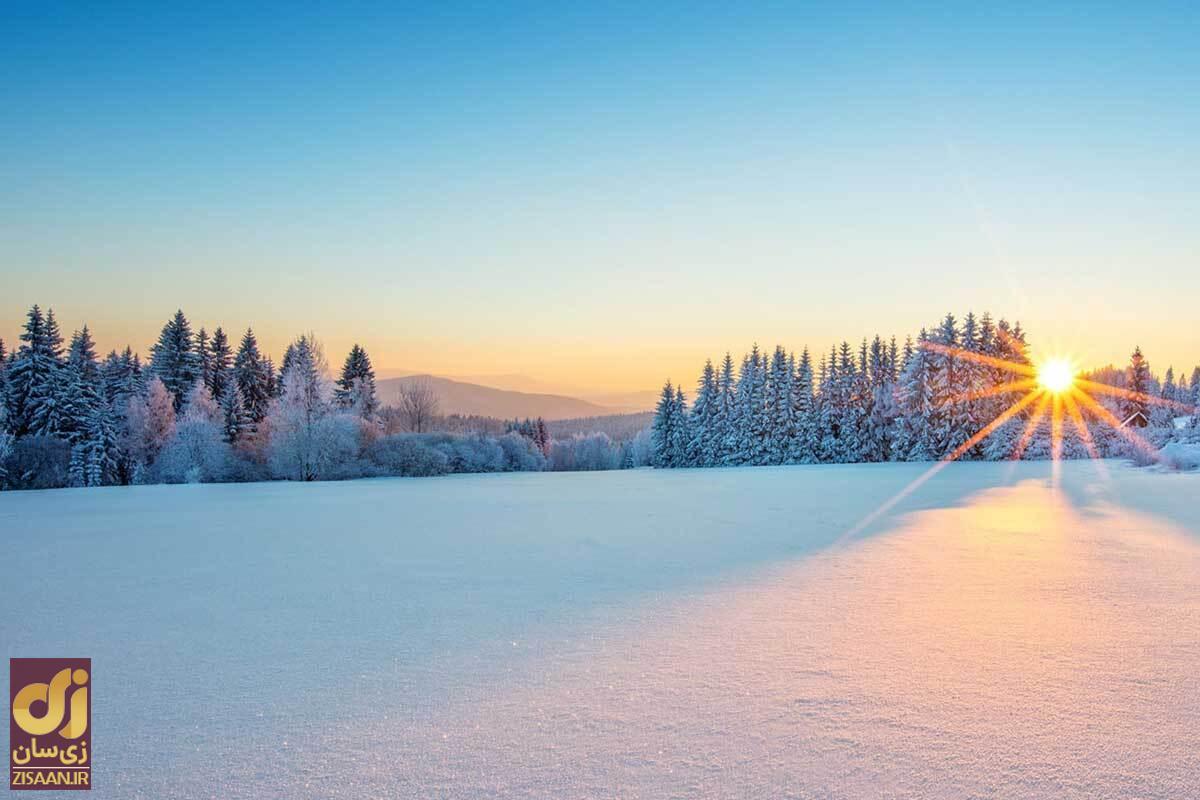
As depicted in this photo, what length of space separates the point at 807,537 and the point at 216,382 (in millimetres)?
47666

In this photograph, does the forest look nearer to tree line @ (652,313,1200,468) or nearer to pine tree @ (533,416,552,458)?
tree line @ (652,313,1200,468)

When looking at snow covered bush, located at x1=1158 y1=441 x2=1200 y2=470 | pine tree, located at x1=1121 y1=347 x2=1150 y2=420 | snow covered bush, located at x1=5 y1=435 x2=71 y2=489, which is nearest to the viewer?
snow covered bush, located at x1=1158 y1=441 x2=1200 y2=470

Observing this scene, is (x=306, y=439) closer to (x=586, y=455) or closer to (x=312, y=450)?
(x=312, y=450)

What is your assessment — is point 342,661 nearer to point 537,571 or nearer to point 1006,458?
point 537,571

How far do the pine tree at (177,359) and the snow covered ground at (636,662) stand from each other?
129ft

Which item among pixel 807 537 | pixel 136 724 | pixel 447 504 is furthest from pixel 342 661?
pixel 447 504

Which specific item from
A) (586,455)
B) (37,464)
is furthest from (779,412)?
(37,464)

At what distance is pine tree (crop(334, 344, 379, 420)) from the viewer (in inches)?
1759

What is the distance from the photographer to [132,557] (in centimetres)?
743

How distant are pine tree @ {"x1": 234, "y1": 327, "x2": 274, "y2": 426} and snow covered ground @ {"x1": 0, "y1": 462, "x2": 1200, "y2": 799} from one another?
3922 centimetres

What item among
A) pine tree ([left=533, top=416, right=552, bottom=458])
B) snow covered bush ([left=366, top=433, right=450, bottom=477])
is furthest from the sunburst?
pine tree ([left=533, top=416, right=552, bottom=458])

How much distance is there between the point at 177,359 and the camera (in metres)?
42.5

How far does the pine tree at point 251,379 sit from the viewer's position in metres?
43.9

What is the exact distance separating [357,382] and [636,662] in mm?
43985
